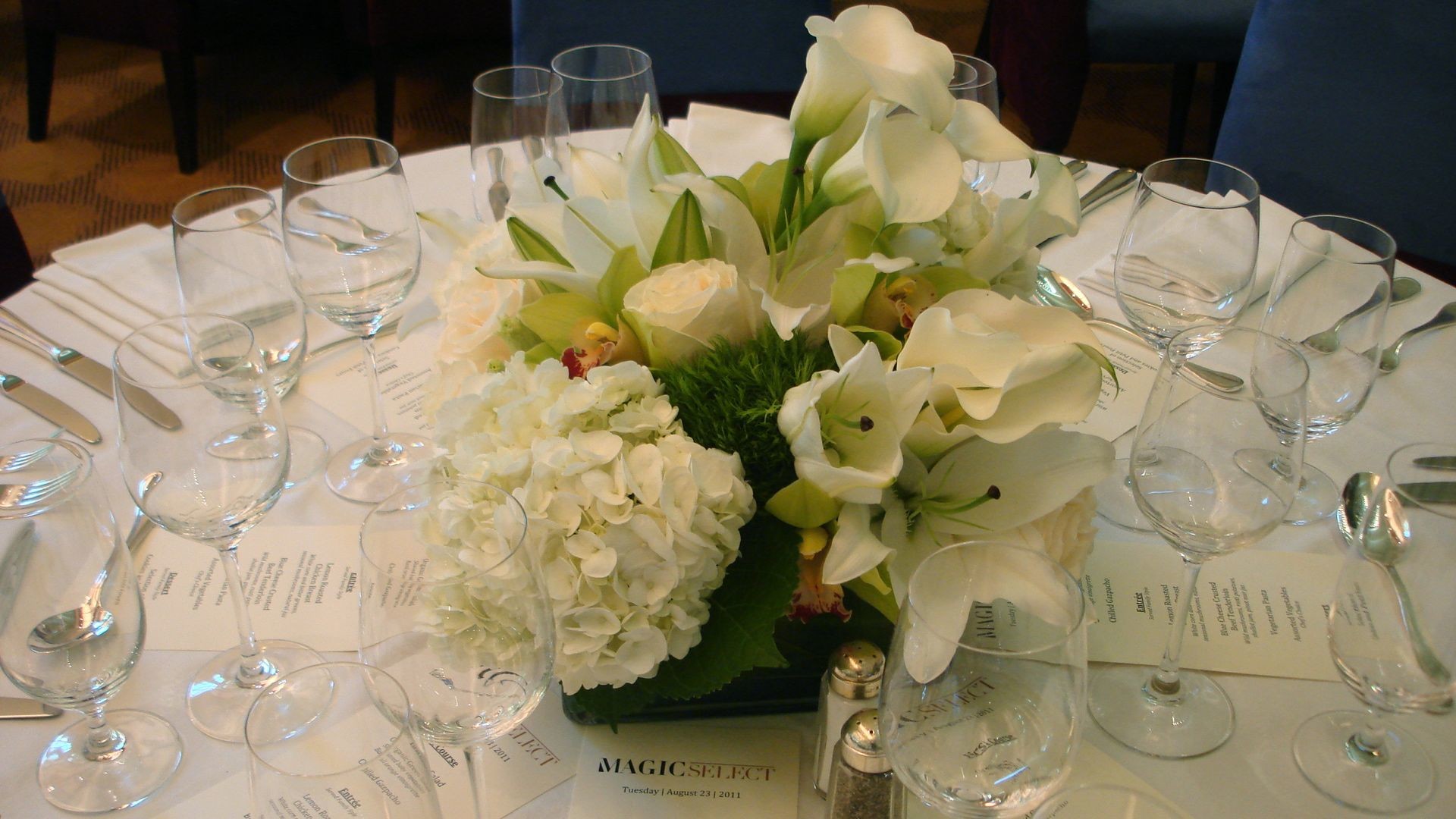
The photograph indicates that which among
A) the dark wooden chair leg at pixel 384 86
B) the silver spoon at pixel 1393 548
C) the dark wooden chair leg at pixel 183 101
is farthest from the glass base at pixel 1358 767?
the dark wooden chair leg at pixel 183 101

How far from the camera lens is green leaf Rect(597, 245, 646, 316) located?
0.77 meters

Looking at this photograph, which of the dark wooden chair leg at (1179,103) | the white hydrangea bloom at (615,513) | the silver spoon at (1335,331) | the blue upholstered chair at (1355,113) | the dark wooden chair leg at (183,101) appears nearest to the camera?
the white hydrangea bloom at (615,513)

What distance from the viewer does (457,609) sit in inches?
24.1

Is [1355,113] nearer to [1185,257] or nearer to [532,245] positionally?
[1185,257]

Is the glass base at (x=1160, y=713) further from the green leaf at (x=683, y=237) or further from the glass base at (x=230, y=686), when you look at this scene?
the glass base at (x=230, y=686)

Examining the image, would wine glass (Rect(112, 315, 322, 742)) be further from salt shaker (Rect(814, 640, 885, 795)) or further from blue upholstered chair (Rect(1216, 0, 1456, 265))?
blue upholstered chair (Rect(1216, 0, 1456, 265))

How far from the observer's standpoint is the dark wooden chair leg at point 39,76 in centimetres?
308

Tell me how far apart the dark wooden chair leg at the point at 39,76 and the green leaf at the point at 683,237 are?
10.1 ft

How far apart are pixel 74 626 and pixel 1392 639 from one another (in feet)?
2.80

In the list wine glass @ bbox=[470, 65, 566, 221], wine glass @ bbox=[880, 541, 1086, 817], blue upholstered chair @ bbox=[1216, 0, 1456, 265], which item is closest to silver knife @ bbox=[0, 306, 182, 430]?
wine glass @ bbox=[470, 65, 566, 221]

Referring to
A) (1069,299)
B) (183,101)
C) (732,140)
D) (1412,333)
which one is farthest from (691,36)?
(183,101)

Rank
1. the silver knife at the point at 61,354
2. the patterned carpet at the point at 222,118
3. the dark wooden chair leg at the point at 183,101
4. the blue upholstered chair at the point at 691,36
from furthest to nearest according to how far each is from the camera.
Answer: the patterned carpet at the point at 222,118, the dark wooden chair leg at the point at 183,101, the blue upholstered chair at the point at 691,36, the silver knife at the point at 61,354

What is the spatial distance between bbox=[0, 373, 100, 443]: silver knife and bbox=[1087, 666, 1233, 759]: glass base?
0.90 m

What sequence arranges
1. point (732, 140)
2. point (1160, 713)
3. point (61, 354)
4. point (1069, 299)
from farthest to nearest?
point (732, 140) → point (1069, 299) → point (61, 354) → point (1160, 713)
